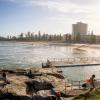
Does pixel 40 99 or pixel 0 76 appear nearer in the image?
pixel 40 99

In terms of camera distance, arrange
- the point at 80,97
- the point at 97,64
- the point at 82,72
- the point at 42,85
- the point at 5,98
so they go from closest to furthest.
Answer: the point at 80,97 < the point at 5,98 < the point at 42,85 < the point at 82,72 < the point at 97,64

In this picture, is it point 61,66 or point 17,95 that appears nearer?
point 17,95

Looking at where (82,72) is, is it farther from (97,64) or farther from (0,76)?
(0,76)

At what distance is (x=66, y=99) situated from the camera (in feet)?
67.8

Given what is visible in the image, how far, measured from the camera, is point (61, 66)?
5166cm

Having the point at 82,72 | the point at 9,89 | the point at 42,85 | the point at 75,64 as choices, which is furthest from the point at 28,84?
the point at 75,64

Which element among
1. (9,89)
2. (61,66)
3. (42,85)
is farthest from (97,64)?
(9,89)

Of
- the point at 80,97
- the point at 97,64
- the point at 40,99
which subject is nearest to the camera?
the point at 80,97

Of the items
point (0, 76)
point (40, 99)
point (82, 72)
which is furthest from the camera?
point (82, 72)

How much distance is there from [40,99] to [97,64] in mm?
37126

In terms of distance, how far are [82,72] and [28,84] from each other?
2071 cm

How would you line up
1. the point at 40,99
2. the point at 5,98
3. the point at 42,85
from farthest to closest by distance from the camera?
the point at 42,85, the point at 5,98, the point at 40,99

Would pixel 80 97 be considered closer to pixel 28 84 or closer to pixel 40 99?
pixel 40 99

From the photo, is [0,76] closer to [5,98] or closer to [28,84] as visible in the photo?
[28,84]
